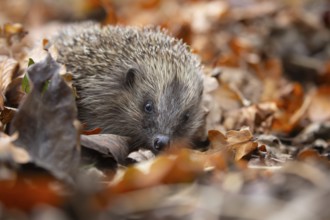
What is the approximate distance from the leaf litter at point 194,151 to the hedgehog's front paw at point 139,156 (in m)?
0.02

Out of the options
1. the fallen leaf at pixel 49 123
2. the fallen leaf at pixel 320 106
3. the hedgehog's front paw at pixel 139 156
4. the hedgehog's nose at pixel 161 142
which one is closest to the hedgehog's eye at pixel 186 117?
the hedgehog's nose at pixel 161 142

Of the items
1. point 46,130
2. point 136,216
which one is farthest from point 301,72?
point 136,216

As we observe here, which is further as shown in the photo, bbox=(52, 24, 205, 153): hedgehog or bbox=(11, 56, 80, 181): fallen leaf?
bbox=(52, 24, 205, 153): hedgehog

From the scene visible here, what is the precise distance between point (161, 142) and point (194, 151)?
279 mm

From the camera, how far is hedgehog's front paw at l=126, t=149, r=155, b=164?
161 inches

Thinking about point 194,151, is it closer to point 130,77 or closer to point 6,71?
point 130,77

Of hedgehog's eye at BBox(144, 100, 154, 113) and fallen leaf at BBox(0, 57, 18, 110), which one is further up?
fallen leaf at BBox(0, 57, 18, 110)

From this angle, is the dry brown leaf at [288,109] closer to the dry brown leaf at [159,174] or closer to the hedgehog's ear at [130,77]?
the hedgehog's ear at [130,77]

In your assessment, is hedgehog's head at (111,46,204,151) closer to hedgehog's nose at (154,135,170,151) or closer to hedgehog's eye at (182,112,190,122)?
hedgehog's eye at (182,112,190,122)

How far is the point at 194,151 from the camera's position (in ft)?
14.5

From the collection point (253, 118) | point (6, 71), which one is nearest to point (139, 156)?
point (6, 71)

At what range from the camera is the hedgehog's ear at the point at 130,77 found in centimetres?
518

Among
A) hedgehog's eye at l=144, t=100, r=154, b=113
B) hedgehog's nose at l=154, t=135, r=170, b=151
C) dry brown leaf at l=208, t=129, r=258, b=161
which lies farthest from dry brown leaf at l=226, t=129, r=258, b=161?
hedgehog's eye at l=144, t=100, r=154, b=113

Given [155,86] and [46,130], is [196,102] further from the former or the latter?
[46,130]
